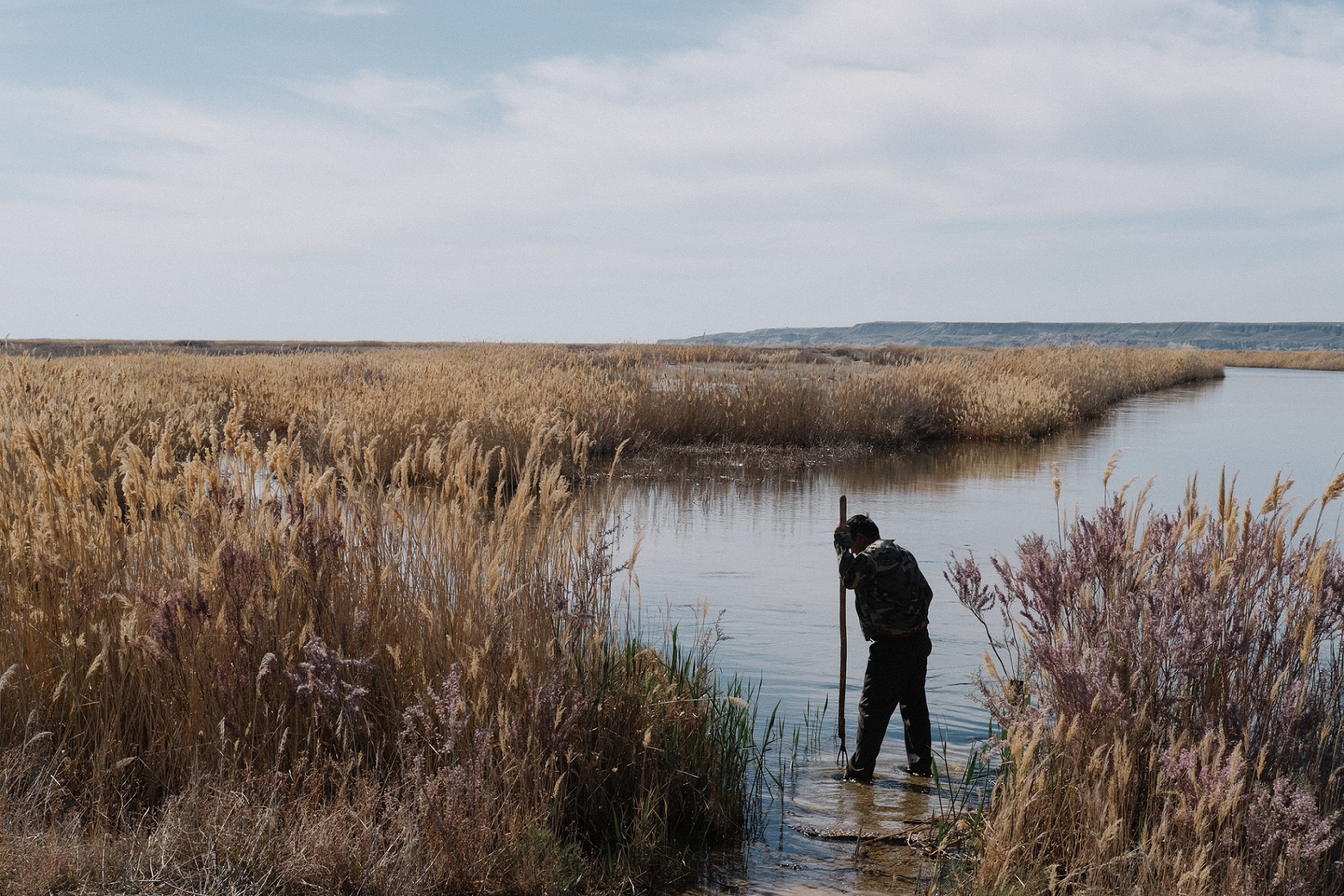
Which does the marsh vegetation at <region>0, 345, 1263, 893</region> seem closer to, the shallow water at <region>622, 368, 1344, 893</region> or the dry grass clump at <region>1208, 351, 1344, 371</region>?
the shallow water at <region>622, 368, 1344, 893</region>

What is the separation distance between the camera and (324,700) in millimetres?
3797

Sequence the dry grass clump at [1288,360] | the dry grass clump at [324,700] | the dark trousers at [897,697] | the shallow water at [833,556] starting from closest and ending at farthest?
the dry grass clump at [324,700], the shallow water at [833,556], the dark trousers at [897,697], the dry grass clump at [1288,360]

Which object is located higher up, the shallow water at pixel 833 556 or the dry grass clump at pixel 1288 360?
the dry grass clump at pixel 1288 360

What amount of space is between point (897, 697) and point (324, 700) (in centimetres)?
278

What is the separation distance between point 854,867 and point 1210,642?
150 cm

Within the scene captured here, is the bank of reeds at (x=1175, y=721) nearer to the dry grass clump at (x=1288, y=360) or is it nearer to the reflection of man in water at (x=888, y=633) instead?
the reflection of man in water at (x=888, y=633)

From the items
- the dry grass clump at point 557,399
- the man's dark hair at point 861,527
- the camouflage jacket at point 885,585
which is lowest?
the camouflage jacket at point 885,585

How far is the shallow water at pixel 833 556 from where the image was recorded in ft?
15.2

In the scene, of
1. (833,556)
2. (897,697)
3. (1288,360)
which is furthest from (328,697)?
(1288,360)

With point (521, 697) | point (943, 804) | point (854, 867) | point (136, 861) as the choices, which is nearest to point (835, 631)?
point (943, 804)

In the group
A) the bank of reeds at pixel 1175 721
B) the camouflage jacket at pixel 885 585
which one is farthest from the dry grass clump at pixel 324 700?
the bank of reeds at pixel 1175 721

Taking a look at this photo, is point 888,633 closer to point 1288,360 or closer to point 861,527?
point 861,527

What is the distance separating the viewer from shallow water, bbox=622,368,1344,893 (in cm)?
462

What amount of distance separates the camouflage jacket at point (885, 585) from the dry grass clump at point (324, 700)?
113 centimetres
